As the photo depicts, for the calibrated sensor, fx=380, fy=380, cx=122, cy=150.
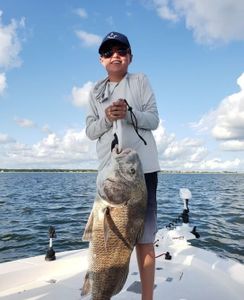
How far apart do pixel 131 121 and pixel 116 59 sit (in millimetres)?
692

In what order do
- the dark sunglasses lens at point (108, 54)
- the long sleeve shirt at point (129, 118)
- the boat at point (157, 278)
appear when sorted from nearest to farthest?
the long sleeve shirt at point (129, 118), the dark sunglasses lens at point (108, 54), the boat at point (157, 278)

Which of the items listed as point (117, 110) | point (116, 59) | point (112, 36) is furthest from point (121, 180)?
point (112, 36)

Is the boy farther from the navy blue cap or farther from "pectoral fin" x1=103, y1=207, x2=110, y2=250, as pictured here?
"pectoral fin" x1=103, y1=207, x2=110, y2=250

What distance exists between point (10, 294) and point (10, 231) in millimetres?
10950

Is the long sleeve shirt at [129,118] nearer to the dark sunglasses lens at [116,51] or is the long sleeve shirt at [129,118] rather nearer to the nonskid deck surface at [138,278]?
the dark sunglasses lens at [116,51]

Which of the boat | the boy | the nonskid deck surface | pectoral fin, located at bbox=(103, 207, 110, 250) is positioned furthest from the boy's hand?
the boat

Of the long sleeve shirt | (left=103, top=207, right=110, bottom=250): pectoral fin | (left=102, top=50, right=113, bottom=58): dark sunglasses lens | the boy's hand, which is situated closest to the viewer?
(left=103, top=207, right=110, bottom=250): pectoral fin

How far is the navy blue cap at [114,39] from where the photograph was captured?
3.74m

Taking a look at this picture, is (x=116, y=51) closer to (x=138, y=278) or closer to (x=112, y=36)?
(x=112, y=36)

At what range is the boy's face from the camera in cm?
380

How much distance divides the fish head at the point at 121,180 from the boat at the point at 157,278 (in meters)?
2.31

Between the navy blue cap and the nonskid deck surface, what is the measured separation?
301 cm

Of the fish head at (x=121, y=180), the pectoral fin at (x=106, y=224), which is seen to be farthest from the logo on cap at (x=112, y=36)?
the pectoral fin at (x=106, y=224)

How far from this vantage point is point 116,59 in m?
3.85
